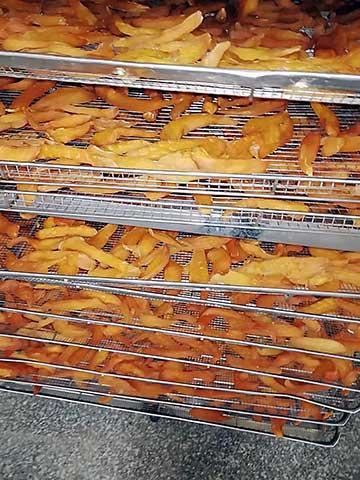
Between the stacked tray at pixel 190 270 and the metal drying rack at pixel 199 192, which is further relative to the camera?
the stacked tray at pixel 190 270

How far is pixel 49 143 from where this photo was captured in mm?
1054

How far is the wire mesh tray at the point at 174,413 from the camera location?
1.45 metres

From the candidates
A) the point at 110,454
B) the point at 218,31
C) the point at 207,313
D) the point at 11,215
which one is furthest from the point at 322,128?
the point at 110,454

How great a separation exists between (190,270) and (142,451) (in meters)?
0.55

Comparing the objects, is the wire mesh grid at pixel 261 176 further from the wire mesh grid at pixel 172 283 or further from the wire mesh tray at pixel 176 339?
the wire mesh tray at pixel 176 339

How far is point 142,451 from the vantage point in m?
1.46

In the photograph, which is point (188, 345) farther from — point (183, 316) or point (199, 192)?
point (199, 192)

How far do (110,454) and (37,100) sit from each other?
89 cm

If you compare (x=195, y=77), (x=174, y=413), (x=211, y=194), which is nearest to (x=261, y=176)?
(x=211, y=194)

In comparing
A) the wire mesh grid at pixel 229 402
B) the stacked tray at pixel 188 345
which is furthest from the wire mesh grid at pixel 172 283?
the wire mesh grid at pixel 229 402

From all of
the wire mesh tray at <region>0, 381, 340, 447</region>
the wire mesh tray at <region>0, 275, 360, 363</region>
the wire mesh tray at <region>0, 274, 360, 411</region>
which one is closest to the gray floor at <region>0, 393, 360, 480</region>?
the wire mesh tray at <region>0, 381, 340, 447</region>

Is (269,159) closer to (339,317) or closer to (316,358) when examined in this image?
(339,317)

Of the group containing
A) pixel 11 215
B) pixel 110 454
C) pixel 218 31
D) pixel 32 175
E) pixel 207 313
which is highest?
pixel 218 31

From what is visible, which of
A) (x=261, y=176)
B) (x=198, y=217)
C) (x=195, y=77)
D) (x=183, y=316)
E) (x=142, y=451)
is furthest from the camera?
(x=142, y=451)
